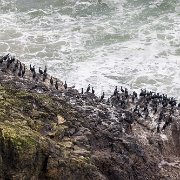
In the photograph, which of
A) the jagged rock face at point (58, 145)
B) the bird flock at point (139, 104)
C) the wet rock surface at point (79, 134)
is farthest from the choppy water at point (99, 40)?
the jagged rock face at point (58, 145)

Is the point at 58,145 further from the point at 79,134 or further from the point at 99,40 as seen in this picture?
the point at 99,40

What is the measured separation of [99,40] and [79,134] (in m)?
24.8

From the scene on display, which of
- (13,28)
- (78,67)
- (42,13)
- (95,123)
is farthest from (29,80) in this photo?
(42,13)

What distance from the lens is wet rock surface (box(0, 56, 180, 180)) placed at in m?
13.6

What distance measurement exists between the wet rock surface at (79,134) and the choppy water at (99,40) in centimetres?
932

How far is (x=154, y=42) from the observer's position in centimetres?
4034

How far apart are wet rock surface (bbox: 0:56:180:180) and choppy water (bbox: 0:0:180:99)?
9322 millimetres

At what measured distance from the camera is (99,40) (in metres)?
40.5

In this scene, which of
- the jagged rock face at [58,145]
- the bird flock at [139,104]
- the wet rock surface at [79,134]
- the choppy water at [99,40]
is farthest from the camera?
the choppy water at [99,40]

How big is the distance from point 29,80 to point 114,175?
7.41 m

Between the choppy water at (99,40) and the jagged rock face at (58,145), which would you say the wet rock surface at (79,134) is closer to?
the jagged rock face at (58,145)

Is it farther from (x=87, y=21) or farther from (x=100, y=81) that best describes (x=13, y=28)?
(x=100, y=81)

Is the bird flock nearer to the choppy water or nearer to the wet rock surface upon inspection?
the wet rock surface

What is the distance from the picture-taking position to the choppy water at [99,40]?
33625mm
